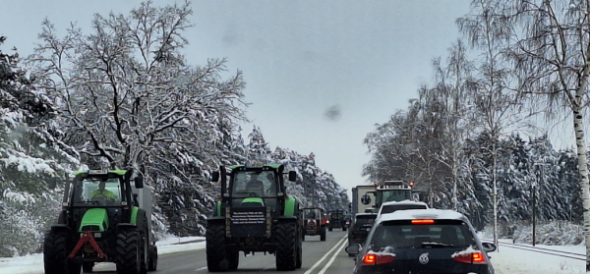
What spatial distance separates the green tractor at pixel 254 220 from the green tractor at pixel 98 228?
6.56 feet

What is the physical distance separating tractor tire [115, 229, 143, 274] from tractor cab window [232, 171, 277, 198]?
448 centimetres

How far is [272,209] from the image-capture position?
20828 millimetres

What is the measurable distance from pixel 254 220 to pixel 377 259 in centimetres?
1132

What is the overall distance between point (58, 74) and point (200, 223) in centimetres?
2760

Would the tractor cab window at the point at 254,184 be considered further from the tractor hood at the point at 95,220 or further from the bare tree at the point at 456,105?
the bare tree at the point at 456,105

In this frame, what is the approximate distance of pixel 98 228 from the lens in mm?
17500

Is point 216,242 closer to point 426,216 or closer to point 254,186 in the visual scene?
point 254,186

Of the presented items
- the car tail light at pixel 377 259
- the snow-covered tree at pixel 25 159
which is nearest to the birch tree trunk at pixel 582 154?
the car tail light at pixel 377 259

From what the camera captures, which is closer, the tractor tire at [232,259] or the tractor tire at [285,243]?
the tractor tire at [285,243]

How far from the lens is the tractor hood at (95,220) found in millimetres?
17500

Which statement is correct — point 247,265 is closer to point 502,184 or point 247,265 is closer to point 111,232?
point 111,232

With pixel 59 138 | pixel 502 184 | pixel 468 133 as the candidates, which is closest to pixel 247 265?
pixel 59 138

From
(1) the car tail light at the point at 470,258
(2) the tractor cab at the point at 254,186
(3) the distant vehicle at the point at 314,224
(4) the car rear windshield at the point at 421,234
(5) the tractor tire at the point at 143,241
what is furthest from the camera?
(3) the distant vehicle at the point at 314,224

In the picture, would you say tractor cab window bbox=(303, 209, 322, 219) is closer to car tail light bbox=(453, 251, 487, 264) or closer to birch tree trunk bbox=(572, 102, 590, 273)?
birch tree trunk bbox=(572, 102, 590, 273)
